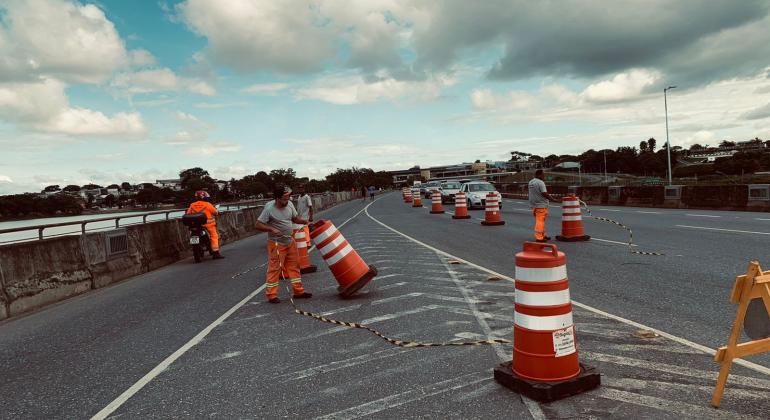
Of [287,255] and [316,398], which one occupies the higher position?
[287,255]

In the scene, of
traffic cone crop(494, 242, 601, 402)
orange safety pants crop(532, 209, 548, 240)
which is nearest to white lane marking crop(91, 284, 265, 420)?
traffic cone crop(494, 242, 601, 402)

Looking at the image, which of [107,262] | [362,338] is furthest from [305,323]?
[107,262]

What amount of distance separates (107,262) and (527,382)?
1073cm

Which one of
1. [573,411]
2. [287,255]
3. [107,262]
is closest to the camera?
[573,411]

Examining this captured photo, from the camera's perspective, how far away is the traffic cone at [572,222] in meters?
13.9

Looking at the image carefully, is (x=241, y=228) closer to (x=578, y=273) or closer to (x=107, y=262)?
(x=107, y=262)

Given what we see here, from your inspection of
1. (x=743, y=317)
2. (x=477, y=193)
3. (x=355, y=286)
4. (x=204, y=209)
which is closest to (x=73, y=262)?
(x=204, y=209)

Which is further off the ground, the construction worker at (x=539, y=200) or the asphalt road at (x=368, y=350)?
the construction worker at (x=539, y=200)

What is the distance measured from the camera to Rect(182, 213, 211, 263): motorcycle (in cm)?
1396

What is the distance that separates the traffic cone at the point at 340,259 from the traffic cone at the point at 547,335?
13.6 ft

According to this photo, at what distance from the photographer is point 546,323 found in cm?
413

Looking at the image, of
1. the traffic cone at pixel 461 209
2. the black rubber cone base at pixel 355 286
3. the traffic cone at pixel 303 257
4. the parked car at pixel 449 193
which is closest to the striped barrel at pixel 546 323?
the black rubber cone base at pixel 355 286

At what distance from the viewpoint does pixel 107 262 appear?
467 inches

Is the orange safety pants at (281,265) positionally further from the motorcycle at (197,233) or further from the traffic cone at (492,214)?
the traffic cone at (492,214)
